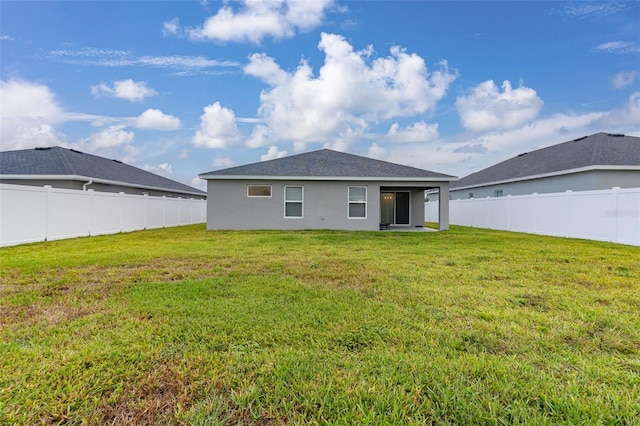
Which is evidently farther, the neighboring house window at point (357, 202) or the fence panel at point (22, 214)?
the neighboring house window at point (357, 202)

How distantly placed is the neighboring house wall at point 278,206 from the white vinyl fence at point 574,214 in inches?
205

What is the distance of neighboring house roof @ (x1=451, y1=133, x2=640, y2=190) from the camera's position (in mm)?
13643

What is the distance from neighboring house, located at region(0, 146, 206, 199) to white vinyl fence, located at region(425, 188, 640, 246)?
20201mm

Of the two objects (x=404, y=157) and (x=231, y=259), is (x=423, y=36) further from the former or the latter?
(x=231, y=259)

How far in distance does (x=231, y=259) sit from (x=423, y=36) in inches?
492

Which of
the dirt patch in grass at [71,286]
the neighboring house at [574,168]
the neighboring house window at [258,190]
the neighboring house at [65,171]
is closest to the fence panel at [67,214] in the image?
the neighboring house at [65,171]

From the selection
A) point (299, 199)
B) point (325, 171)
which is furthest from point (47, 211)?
point (325, 171)

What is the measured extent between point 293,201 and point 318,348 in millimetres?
11942

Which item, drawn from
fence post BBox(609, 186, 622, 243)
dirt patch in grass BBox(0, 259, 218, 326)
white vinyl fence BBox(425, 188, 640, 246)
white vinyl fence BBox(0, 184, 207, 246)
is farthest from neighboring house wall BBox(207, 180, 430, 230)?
dirt patch in grass BBox(0, 259, 218, 326)

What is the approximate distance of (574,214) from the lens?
11.7 meters

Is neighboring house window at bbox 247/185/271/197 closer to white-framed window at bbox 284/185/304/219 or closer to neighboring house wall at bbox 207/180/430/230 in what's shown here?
neighboring house wall at bbox 207/180/430/230

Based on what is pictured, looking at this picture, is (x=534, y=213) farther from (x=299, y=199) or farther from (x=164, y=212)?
(x=164, y=212)

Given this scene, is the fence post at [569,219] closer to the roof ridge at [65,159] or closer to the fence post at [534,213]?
the fence post at [534,213]

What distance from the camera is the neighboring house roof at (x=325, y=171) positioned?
1388 centimetres
